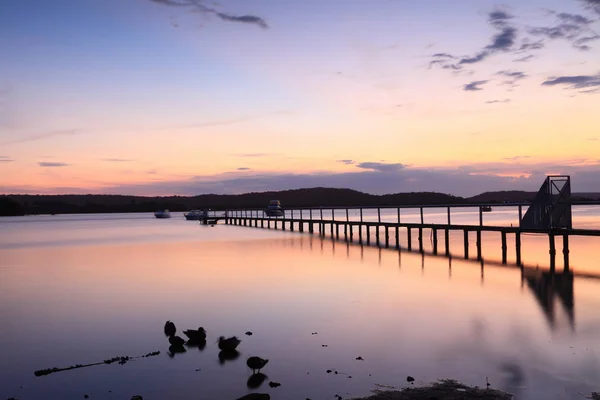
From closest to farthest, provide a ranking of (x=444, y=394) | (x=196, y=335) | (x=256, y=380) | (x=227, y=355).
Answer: (x=444, y=394)
(x=256, y=380)
(x=227, y=355)
(x=196, y=335)

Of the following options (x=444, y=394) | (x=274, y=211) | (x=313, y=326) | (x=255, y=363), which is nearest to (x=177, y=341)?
(x=255, y=363)

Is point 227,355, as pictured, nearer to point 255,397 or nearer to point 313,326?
point 255,397

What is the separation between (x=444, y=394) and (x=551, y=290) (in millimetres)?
13445

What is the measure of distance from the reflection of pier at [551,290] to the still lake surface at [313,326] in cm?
8

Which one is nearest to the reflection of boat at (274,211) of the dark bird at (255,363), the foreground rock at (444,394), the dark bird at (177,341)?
the dark bird at (177,341)

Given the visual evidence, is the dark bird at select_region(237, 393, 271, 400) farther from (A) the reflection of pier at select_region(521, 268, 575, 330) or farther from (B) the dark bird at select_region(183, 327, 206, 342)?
(A) the reflection of pier at select_region(521, 268, 575, 330)

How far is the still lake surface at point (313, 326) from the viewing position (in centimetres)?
1052

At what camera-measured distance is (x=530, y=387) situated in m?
9.77

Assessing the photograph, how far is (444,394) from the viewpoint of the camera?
9047mm

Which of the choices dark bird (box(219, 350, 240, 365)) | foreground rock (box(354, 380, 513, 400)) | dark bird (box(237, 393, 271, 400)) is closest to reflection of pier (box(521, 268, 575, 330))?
foreground rock (box(354, 380, 513, 400))

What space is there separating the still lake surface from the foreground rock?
61cm

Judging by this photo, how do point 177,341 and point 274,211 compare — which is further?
point 274,211

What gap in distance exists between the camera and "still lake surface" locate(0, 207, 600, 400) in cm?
1052

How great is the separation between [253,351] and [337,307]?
5.89 m
